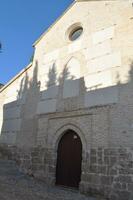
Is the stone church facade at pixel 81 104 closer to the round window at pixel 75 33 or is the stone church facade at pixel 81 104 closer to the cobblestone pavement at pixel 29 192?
the round window at pixel 75 33

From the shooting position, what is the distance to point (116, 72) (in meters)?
8.98

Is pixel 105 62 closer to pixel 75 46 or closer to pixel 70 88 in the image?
pixel 70 88

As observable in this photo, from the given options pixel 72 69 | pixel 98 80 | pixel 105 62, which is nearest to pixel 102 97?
pixel 98 80

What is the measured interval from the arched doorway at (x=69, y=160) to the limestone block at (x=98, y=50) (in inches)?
127

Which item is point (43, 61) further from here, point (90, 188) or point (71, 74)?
point (90, 188)

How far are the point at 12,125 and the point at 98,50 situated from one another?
601 cm

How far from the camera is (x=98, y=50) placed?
9938 millimetres

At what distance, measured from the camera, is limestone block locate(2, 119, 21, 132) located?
40.9ft

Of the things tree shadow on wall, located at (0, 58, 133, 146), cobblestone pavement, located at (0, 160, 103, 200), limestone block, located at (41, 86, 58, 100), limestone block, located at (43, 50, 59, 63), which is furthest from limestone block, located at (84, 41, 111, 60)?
cobblestone pavement, located at (0, 160, 103, 200)

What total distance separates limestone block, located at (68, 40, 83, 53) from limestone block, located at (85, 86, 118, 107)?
236cm

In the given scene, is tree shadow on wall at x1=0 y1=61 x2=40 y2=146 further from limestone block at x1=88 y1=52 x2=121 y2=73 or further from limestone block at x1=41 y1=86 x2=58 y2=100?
limestone block at x1=88 y1=52 x2=121 y2=73

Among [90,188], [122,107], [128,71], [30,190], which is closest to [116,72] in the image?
[128,71]

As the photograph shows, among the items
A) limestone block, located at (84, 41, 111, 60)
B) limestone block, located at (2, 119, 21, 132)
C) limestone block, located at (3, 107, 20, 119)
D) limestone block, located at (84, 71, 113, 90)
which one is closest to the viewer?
limestone block, located at (84, 71, 113, 90)

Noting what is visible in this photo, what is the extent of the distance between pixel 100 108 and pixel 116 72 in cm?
144
